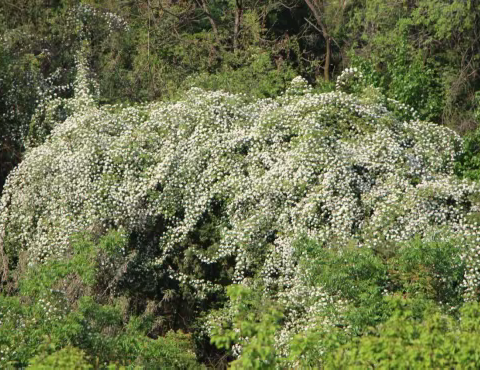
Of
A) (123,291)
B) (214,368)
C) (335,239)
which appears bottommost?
(214,368)

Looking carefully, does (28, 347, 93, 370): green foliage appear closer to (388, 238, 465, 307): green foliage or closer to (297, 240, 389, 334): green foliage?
(297, 240, 389, 334): green foliage

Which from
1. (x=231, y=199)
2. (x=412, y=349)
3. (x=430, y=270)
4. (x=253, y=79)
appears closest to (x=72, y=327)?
(x=412, y=349)

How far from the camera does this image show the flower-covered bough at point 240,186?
10086mm

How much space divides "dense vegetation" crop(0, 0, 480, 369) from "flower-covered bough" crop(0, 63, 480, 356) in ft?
0.09

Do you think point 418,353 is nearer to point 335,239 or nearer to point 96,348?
point 96,348

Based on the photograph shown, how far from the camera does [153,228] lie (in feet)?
37.2

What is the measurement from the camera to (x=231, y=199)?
10.7 m

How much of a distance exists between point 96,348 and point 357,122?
16.5ft

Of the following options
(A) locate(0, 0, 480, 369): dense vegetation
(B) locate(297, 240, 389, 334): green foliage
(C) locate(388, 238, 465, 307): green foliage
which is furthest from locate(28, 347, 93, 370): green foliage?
(C) locate(388, 238, 465, 307): green foliage

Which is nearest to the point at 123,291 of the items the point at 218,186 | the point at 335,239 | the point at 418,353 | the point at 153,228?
the point at 153,228

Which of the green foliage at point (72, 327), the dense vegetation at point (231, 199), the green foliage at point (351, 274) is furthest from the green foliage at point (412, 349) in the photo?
the green foliage at point (72, 327)

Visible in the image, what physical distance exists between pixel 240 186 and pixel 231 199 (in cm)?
22

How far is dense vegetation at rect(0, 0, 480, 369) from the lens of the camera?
25.7 ft

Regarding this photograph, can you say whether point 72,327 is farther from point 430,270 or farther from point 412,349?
point 430,270
